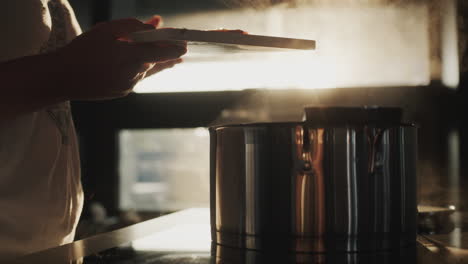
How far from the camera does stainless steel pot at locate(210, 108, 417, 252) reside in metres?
0.62

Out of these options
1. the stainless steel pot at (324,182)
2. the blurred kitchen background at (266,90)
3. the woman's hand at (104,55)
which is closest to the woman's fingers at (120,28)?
the woman's hand at (104,55)

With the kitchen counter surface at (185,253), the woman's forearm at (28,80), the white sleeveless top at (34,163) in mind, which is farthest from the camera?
the white sleeveless top at (34,163)

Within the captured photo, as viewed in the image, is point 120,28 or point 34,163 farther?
point 34,163

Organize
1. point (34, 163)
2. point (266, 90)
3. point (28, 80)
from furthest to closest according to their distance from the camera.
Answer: point (266, 90), point (34, 163), point (28, 80)

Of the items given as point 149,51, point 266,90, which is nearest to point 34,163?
point 149,51

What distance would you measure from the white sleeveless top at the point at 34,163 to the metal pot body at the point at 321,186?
0.43m

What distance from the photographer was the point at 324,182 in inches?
24.6

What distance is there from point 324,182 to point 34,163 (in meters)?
0.54

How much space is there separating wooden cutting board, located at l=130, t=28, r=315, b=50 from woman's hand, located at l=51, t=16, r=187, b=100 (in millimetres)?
20

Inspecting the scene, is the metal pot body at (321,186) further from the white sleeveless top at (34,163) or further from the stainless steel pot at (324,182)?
the white sleeveless top at (34,163)

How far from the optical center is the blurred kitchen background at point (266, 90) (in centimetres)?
213

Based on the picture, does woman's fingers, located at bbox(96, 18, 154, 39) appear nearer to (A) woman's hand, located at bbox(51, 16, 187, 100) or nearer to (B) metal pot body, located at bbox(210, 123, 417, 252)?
(A) woman's hand, located at bbox(51, 16, 187, 100)

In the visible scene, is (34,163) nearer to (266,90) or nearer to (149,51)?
(149,51)

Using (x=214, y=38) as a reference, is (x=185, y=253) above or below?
below
